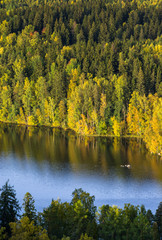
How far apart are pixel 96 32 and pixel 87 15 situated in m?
23.8

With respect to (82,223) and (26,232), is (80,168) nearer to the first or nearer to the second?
(82,223)

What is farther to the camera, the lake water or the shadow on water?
the shadow on water

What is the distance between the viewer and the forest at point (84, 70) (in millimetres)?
108863

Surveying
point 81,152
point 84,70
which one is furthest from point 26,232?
point 84,70

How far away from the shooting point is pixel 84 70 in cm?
13588

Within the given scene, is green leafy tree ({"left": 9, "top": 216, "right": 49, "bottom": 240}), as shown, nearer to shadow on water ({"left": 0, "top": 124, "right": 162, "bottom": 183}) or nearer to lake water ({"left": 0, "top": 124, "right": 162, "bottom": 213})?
lake water ({"left": 0, "top": 124, "right": 162, "bottom": 213})

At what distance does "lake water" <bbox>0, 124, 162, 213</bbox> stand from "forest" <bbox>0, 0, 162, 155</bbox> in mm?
7541

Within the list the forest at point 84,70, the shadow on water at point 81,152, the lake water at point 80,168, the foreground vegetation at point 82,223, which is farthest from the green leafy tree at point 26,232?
the forest at point 84,70

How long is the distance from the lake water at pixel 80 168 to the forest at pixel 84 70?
754 cm

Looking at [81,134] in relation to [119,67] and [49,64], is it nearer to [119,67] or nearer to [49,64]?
[119,67]

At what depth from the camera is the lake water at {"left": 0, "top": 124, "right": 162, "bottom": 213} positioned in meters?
61.6

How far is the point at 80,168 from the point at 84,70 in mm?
66178

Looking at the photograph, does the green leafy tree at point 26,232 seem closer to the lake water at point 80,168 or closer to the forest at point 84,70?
the lake water at point 80,168

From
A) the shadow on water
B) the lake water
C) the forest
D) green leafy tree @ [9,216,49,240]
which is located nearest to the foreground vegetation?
green leafy tree @ [9,216,49,240]
